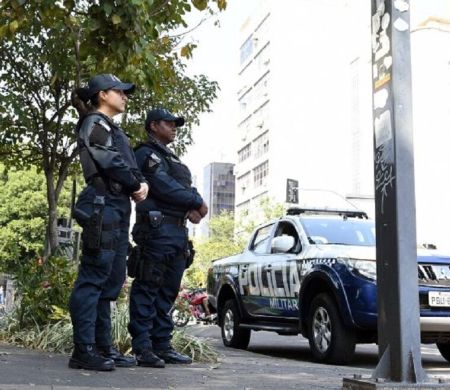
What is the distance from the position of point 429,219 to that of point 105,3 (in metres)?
46.5

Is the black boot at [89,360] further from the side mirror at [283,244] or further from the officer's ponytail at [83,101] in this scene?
the side mirror at [283,244]

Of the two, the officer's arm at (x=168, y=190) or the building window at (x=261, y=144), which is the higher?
the building window at (x=261, y=144)

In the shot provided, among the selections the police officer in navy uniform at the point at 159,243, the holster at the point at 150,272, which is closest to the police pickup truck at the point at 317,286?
the police officer in navy uniform at the point at 159,243

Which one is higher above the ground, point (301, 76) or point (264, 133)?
point (301, 76)

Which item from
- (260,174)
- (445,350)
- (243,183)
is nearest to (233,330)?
(445,350)

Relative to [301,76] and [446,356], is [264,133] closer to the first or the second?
[301,76]

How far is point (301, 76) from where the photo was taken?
2830 inches

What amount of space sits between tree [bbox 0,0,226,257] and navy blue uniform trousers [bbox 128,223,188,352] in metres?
1.49

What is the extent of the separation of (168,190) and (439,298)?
3206 mm

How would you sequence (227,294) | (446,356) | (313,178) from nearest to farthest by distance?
(446,356) → (227,294) → (313,178)

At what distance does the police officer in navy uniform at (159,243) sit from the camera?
549 cm

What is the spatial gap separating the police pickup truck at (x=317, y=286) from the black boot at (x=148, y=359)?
2628mm

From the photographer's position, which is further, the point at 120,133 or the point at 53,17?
the point at 53,17

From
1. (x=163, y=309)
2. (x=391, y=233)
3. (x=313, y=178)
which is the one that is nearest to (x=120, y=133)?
(x=163, y=309)
